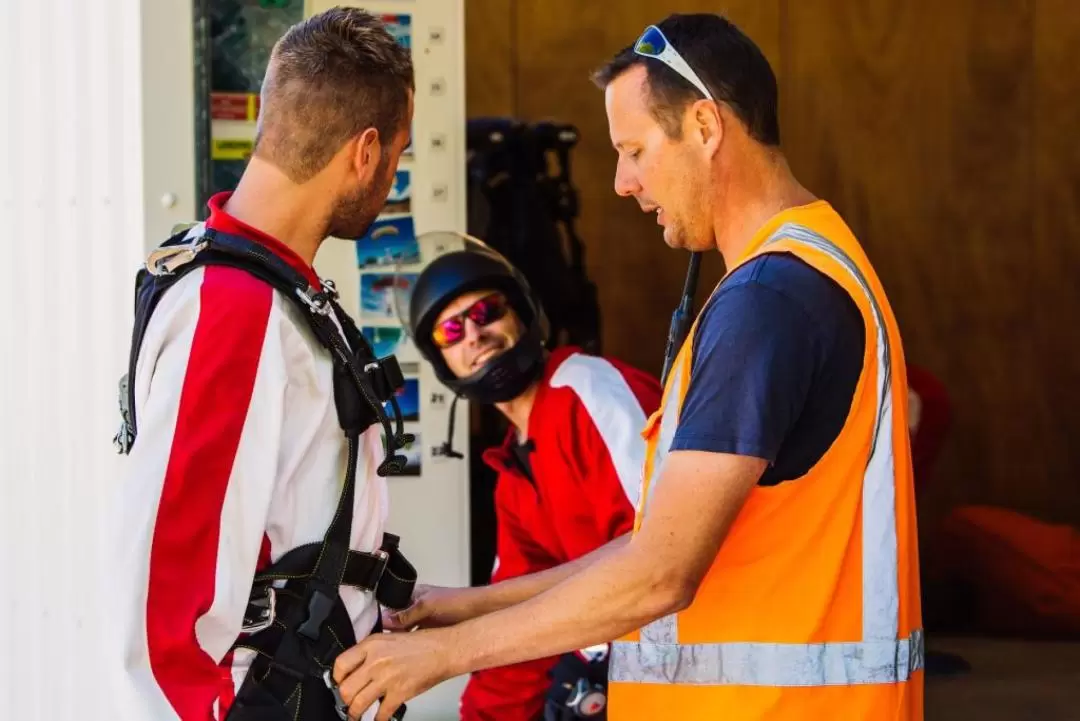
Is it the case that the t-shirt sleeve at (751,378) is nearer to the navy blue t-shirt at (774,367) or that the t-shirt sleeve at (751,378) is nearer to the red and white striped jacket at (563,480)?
the navy blue t-shirt at (774,367)

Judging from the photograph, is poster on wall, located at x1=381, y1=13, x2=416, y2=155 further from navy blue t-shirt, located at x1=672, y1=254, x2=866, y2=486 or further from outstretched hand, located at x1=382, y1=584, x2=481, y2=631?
navy blue t-shirt, located at x1=672, y1=254, x2=866, y2=486

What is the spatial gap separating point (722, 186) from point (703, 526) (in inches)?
21.8

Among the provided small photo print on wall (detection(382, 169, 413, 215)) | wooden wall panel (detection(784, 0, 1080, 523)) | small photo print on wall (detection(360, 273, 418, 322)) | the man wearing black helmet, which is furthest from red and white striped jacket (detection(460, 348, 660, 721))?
wooden wall panel (detection(784, 0, 1080, 523))

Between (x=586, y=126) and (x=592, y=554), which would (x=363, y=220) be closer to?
(x=592, y=554)

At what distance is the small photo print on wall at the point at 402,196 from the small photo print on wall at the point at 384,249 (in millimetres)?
42

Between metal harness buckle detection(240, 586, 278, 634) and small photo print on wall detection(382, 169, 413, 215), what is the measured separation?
88.0 inches

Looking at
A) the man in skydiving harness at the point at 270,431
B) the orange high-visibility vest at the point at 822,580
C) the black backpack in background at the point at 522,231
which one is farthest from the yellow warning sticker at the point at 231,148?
the orange high-visibility vest at the point at 822,580

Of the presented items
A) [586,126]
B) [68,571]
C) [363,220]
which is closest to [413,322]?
[68,571]

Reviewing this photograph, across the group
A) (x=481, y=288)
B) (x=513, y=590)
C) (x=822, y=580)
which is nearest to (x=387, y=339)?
(x=481, y=288)

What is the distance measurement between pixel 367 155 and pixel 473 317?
1.50 meters

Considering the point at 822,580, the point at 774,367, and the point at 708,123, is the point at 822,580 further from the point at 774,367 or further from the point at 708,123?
the point at 708,123

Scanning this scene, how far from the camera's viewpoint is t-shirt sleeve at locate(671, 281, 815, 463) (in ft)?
5.52

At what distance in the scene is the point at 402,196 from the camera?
13.2 feet

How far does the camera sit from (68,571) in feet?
10.8
